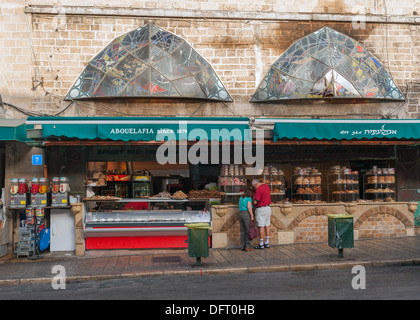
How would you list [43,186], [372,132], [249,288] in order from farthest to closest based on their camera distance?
[372,132], [43,186], [249,288]

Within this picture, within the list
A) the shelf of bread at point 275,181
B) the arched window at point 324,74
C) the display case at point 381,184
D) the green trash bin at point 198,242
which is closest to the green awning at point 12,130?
the green trash bin at point 198,242

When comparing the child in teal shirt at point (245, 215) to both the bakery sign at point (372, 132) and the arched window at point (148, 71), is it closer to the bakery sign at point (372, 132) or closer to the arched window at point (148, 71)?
the bakery sign at point (372, 132)

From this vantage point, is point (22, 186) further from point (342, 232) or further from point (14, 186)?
point (342, 232)

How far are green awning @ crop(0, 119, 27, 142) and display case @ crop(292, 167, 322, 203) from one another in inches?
322

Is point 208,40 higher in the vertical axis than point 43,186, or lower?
higher

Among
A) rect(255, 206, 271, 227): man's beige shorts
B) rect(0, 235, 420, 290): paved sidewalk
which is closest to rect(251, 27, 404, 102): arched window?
rect(255, 206, 271, 227): man's beige shorts

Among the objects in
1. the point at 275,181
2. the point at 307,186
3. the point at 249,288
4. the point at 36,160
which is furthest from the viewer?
the point at 307,186

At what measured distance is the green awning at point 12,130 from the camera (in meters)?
11.9

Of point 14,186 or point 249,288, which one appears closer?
point 249,288

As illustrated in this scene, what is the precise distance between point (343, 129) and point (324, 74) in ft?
8.20

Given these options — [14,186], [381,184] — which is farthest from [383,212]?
[14,186]

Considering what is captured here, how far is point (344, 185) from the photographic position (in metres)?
14.2

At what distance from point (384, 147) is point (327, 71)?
325cm
